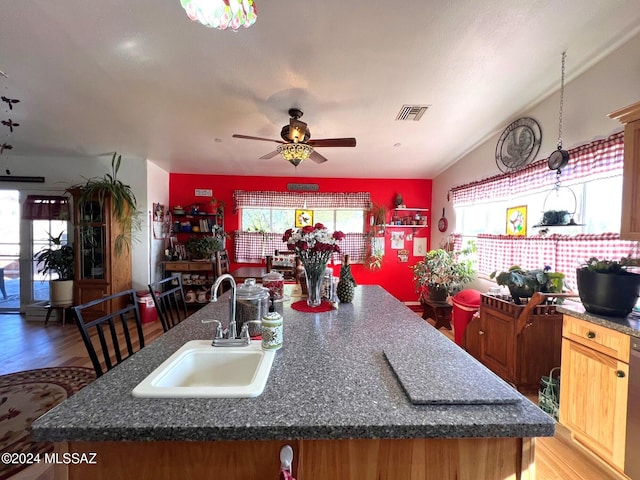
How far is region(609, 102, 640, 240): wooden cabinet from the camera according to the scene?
5.07ft

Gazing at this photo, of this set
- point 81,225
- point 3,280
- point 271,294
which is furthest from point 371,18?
point 3,280

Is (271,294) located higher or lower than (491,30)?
lower

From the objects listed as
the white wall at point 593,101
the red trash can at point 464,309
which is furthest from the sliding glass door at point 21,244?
the white wall at point 593,101

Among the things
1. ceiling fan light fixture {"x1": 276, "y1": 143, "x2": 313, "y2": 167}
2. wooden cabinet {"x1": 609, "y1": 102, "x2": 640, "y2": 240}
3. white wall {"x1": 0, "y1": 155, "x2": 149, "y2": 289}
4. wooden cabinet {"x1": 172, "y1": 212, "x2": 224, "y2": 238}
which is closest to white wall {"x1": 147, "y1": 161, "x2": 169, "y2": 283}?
white wall {"x1": 0, "y1": 155, "x2": 149, "y2": 289}

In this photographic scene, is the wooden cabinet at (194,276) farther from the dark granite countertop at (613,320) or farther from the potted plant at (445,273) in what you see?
the dark granite countertop at (613,320)

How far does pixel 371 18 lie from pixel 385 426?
214 cm

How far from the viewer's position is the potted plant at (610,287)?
1.53 m

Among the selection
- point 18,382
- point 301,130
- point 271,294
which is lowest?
point 18,382

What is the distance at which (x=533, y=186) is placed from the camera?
105 inches

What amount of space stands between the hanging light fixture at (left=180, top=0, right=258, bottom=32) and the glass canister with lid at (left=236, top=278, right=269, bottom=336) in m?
1.18

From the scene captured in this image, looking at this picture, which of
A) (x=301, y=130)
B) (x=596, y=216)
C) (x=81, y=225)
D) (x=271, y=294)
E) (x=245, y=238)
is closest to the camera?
(x=271, y=294)

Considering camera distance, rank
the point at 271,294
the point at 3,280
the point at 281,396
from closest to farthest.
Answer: the point at 281,396 < the point at 271,294 < the point at 3,280

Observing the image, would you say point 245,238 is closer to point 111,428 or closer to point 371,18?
point 371,18

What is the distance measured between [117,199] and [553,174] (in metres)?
4.92
